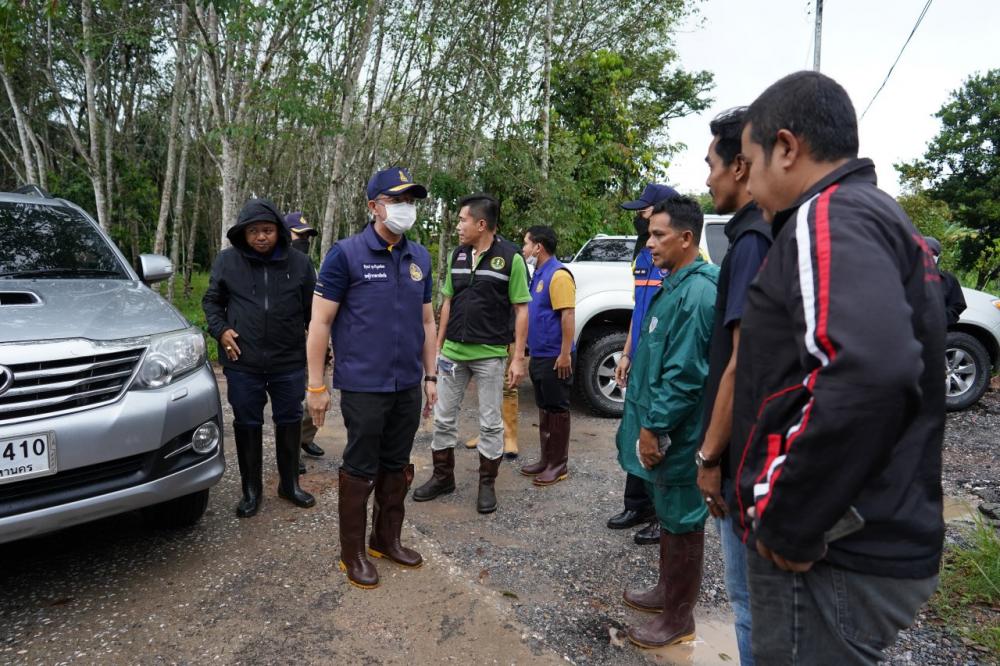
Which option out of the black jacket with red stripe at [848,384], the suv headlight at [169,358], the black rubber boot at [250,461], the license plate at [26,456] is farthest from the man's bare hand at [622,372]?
the license plate at [26,456]

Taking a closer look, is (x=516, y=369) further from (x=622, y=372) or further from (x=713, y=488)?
(x=713, y=488)

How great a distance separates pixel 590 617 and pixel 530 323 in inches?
97.5

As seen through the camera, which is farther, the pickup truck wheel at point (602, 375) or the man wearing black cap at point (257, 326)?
the pickup truck wheel at point (602, 375)

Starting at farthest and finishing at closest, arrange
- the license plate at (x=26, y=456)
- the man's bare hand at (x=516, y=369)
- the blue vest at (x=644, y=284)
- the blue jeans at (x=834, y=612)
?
the man's bare hand at (x=516, y=369) < the blue vest at (x=644, y=284) < the license plate at (x=26, y=456) < the blue jeans at (x=834, y=612)

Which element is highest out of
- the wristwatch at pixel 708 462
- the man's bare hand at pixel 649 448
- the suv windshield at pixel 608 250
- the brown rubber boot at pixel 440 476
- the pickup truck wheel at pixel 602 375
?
the suv windshield at pixel 608 250

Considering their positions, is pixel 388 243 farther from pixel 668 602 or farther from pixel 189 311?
pixel 189 311

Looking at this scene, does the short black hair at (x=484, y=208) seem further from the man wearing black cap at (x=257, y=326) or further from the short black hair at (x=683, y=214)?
the short black hair at (x=683, y=214)

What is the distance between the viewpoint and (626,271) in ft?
19.7

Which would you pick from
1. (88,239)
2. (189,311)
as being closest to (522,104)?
(189,311)

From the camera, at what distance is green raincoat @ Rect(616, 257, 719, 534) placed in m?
2.43

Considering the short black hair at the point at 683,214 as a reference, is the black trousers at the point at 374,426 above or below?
below

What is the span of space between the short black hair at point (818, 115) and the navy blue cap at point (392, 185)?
6.29 ft

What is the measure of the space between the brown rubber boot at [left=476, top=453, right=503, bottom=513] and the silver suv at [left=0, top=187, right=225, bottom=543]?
Result: 5.19ft

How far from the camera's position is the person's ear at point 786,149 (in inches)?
50.9
